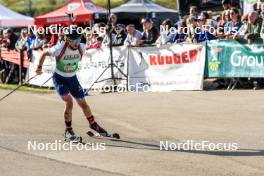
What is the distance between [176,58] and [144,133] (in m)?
6.17

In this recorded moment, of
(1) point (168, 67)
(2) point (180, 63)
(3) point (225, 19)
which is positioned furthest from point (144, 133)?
(3) point (225, 19)

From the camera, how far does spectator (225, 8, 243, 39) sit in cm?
1617

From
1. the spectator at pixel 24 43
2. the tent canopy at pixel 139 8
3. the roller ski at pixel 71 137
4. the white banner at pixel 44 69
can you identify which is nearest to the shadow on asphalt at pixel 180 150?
the roller ski at pixel 71 137

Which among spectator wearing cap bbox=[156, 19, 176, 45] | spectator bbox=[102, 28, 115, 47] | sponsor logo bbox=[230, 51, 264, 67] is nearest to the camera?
sponsor logo bbox=[230, 51, 264, 67]

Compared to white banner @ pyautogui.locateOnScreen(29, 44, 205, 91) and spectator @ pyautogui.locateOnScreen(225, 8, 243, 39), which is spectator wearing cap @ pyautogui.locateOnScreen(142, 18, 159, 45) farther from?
spectator @ pyautogui.locateOnScreen(225, 8, 243, 39)

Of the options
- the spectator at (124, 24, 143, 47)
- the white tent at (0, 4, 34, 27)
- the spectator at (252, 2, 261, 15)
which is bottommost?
the spectator at (124, 24, 143, 47)

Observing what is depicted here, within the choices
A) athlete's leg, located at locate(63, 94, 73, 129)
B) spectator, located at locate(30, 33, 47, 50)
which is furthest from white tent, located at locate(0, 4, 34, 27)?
athlete's leg, located at locate(63, 94, 73, 129)

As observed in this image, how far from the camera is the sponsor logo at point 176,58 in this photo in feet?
54.3

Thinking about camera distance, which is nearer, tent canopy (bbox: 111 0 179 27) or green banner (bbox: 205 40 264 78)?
green banner (bbox: 205 40 264 78)

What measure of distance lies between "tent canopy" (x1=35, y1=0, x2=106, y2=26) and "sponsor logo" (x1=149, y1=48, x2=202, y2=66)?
7963 mm

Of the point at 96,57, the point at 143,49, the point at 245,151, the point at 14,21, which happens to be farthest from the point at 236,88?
the point at 14,21

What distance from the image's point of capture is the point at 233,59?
16125 millimetres

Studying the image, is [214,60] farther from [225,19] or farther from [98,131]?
[98,131]

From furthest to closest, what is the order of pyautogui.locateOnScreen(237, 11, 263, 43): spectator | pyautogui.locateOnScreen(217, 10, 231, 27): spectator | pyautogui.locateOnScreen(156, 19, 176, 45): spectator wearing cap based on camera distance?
1. pyautogui.locateOnScreen(156, 19, 176, 45): spectator wearing cap
2. pyautogui.locateOnScreen(217, 10, 231, 27): spectator
3. pyautogui.locateOnScreen(237, 11, 263, 43): spectator
